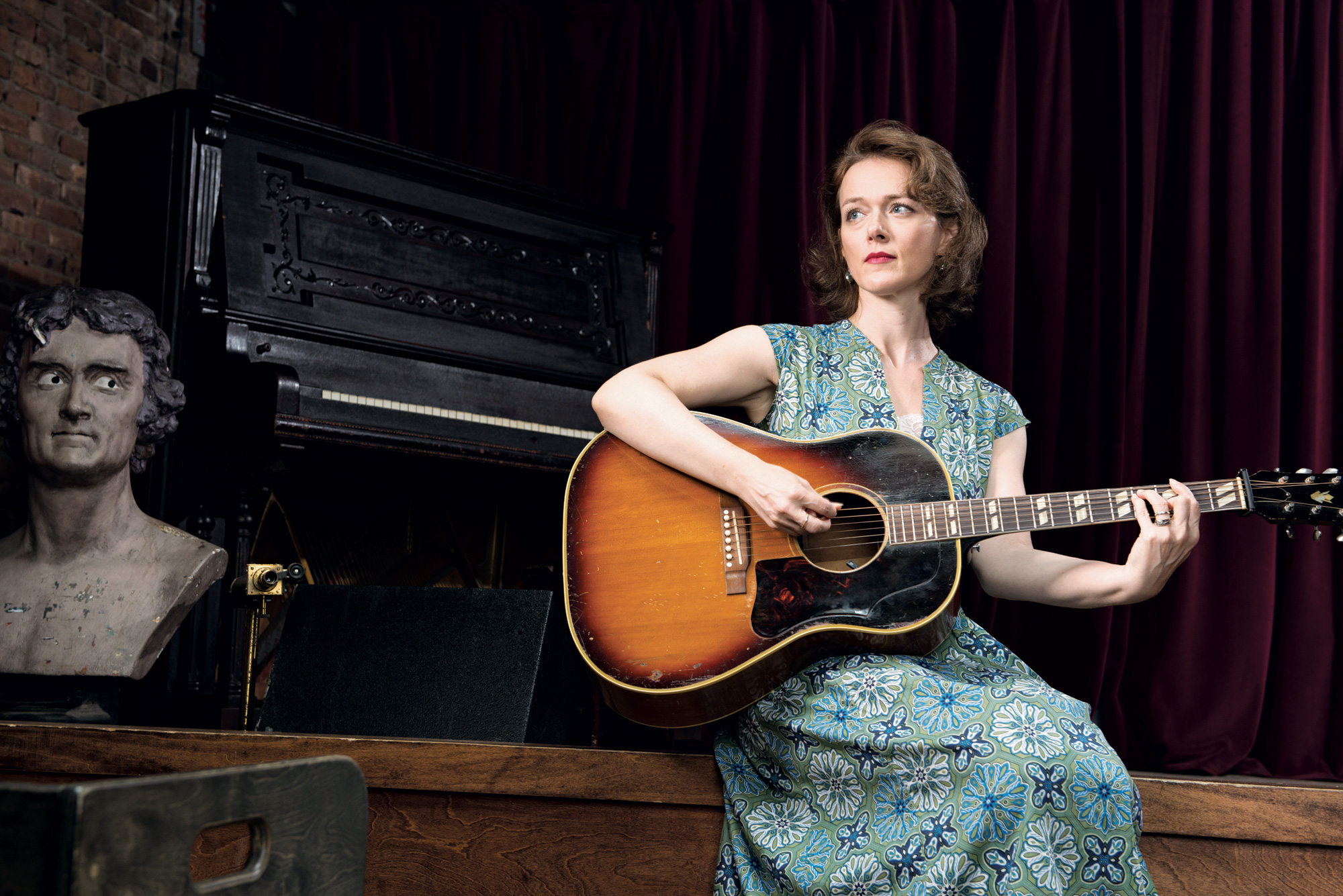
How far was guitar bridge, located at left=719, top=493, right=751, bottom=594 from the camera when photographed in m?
1.69

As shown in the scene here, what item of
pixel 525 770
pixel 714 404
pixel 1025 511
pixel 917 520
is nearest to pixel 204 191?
pixel 714 404

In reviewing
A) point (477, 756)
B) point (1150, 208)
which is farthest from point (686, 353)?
point (1150, 208)

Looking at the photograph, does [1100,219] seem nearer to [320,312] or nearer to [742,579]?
[742,579]

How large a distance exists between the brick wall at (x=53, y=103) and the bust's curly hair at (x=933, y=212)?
241cm

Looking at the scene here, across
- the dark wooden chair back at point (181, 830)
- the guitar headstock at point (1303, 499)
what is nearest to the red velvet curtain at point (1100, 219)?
the guitar headstock at point (1303, 499)

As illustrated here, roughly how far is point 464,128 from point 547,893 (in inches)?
105

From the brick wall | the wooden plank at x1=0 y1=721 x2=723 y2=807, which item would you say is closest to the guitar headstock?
the wooden plank at x1=0 y1=721 x2=723 y2=807

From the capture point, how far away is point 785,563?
1683mm

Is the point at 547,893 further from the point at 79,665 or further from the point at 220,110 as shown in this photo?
the point at 220,110

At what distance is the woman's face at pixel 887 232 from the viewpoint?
196 centimetres

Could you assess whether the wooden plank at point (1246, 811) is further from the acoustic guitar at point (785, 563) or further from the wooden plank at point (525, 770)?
the acoustic guitar at point (785, 563)

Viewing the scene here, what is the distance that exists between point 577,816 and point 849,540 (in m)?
0.68

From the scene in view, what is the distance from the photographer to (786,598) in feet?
5.46

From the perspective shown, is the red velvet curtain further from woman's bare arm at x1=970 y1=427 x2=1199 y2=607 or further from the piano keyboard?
woman's bare arm at x1=970 y1=427 x2=1199 y2=607
